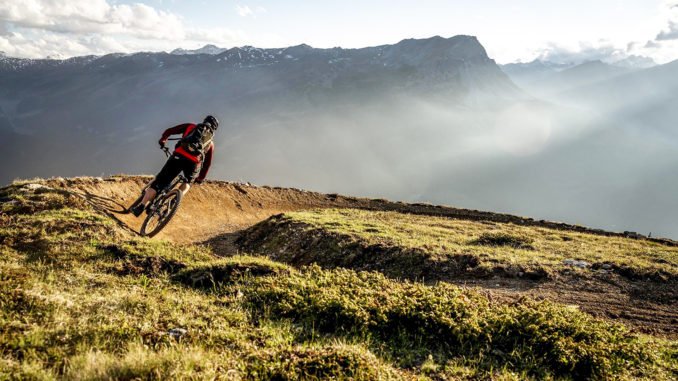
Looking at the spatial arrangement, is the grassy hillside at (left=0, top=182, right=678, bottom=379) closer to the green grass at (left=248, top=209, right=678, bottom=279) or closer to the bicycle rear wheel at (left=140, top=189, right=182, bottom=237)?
the bicycle rear wheel at (left=140, top=189, right=182, bottom=237)

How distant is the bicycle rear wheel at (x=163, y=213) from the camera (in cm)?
1232

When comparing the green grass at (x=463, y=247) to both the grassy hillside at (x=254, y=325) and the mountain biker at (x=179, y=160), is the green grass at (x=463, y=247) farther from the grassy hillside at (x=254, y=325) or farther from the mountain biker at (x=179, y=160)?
the mountain biker at (x=179, y=160)

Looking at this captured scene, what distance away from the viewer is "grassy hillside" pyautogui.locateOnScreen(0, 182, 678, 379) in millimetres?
3789

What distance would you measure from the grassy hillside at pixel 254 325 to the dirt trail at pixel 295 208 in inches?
85.1

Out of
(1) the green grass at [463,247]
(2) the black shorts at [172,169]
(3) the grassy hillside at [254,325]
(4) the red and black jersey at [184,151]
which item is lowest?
(3) the grassy hillside at [254,325]

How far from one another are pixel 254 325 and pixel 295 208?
75.6ft

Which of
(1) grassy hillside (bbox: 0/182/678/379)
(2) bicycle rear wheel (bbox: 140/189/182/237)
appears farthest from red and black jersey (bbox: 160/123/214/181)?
(1) grassy hillside (bbox: 0/182/678/379)

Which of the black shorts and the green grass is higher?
the black shorts

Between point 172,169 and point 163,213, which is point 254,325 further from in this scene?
point 163,213

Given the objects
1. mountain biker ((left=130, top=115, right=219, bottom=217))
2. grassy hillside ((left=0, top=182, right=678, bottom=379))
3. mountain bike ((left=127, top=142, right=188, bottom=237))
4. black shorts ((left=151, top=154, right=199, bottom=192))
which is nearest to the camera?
grassy hillside ((left=0, top=182, right=678, bottom=379))

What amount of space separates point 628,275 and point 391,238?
27.4ft

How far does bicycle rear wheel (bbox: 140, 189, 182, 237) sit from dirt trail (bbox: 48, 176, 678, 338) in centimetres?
72

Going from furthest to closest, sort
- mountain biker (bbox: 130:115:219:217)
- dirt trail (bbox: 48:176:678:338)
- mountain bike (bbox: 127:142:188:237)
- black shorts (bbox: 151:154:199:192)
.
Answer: mountain bike (bbox: 127:142:188:237) < black shorts (bbox: 151:154:199:192) < mountain biker (bbox: 130:115:219:217) < dirt trail (bbox: 48:176:678:338)

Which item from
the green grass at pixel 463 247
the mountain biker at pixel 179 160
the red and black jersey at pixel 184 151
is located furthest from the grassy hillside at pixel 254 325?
the green grass at pixel 463 247
